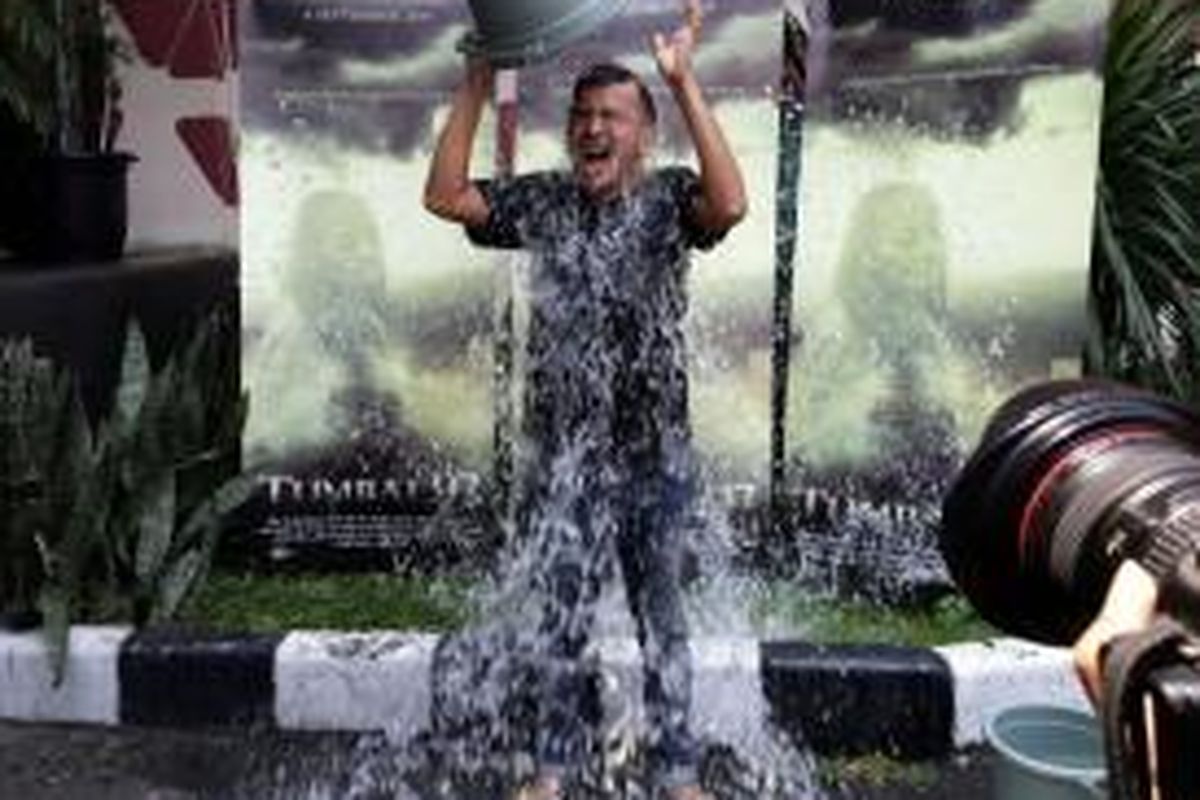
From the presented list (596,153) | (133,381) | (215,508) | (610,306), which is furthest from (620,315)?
(133,381)

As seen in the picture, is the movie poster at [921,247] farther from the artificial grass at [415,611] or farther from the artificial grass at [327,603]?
the artificial grass at [327,603]

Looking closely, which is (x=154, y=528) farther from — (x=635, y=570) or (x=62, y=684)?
(x=635, y=570)

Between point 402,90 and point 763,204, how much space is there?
39.1 inches

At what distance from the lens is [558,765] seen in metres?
4.17

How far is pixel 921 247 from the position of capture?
508 centimetres

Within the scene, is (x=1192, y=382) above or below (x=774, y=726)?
above

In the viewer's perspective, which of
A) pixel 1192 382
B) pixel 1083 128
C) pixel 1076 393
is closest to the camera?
pixel 1076 393

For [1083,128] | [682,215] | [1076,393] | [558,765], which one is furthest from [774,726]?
[1076,393]

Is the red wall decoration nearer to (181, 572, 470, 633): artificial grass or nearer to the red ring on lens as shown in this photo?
(181, 572, 470, 633): artificial grass

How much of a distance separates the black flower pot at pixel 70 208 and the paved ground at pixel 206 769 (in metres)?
2.11

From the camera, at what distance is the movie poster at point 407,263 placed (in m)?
5.13

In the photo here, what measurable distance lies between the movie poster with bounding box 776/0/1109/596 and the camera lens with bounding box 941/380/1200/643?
3477 millimetres

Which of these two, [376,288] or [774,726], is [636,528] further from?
[376,288]

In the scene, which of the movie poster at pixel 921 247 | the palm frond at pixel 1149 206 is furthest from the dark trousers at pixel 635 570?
the palm frond at pixel 1149 206
